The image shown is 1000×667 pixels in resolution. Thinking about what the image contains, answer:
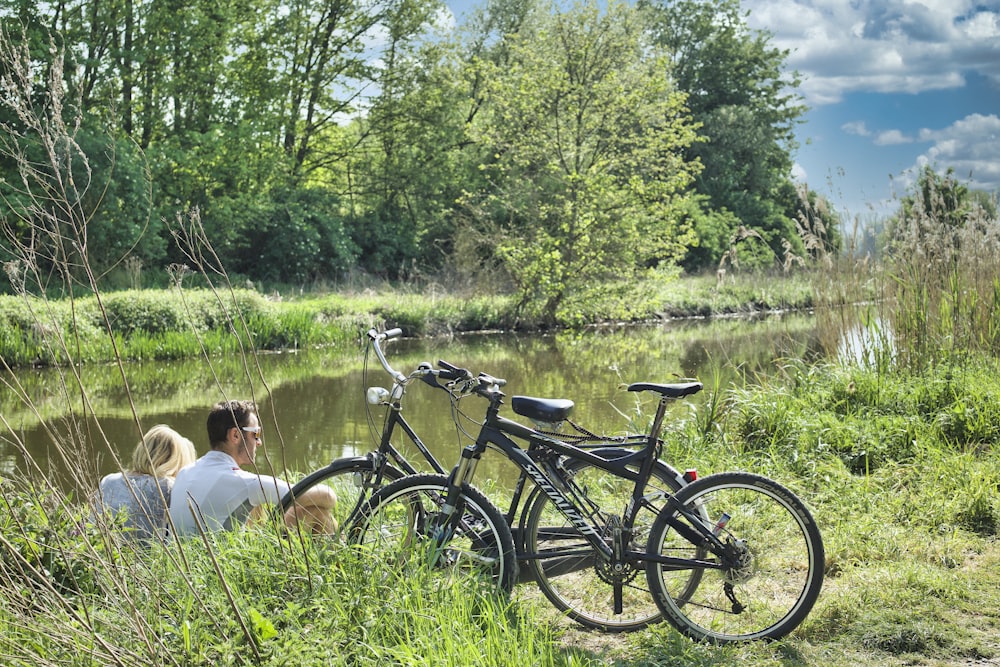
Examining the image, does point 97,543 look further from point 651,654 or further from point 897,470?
point 897,470

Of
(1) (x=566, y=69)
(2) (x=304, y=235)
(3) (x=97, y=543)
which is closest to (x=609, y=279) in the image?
(1) (x=566, y=69)

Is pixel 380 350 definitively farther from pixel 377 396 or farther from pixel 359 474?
pixel 359 474

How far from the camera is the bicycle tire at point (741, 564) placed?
136 inches

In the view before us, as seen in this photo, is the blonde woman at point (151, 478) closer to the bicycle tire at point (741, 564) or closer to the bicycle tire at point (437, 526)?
the bicycle tire at point (437, 526)

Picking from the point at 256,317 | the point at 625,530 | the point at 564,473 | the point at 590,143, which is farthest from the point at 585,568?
the point at 590,143

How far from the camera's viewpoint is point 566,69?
64.4 ft

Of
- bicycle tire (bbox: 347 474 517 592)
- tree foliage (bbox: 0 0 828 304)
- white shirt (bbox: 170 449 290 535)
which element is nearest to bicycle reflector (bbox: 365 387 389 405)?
bicycle tire (bbox: 347 474 517 592)

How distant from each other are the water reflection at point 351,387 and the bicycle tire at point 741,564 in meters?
3.08

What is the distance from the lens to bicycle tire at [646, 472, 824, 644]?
136 inches

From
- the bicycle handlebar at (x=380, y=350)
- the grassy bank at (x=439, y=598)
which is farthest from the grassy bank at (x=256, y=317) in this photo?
the grassy bank at (x=439, y=598)

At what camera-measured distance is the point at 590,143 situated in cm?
2009

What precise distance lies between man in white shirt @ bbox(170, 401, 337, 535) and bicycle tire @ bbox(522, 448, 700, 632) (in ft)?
3.10

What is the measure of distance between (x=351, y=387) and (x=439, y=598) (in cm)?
1025

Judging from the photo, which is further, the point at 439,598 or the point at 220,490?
the point at 220,490
